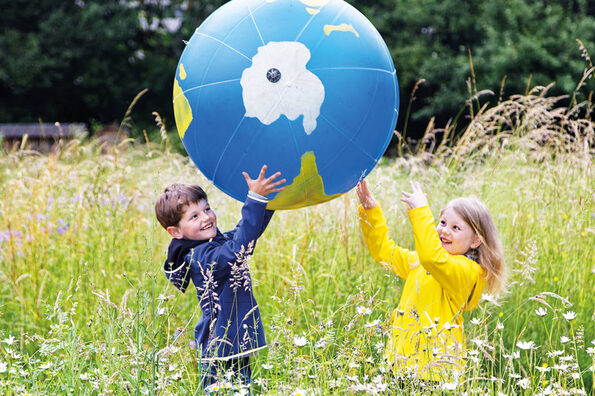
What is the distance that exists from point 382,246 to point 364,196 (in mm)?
283

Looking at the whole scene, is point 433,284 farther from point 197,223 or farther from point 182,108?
point 182,108

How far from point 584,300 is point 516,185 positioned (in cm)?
152

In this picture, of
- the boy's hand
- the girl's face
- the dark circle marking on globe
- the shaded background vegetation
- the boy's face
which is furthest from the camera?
the shaded background vegetation

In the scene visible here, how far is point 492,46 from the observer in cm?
1842

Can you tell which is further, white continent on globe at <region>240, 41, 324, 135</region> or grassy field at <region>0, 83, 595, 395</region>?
grassy field at <region>0, 83, 595, 395</region>

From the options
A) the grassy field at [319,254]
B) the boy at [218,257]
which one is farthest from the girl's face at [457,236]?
the boy at [218,257]

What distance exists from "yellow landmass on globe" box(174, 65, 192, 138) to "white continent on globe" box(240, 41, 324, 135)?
351 millimetres

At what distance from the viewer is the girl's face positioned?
285 centimetres

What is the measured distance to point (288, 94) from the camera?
238 cm

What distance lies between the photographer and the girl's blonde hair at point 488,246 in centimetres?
282

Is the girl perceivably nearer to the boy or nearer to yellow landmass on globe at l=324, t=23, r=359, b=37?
the boy

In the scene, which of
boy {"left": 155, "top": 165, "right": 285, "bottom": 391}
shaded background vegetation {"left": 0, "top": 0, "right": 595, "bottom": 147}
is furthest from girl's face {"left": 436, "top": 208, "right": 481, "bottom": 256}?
shaded background vegetation {"left": 0, "top": 0, "right": 595, "bottom": 147}

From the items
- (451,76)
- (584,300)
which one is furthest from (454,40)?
(584,300)

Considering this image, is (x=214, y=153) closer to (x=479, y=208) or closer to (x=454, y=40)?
(x=479, y=208)
